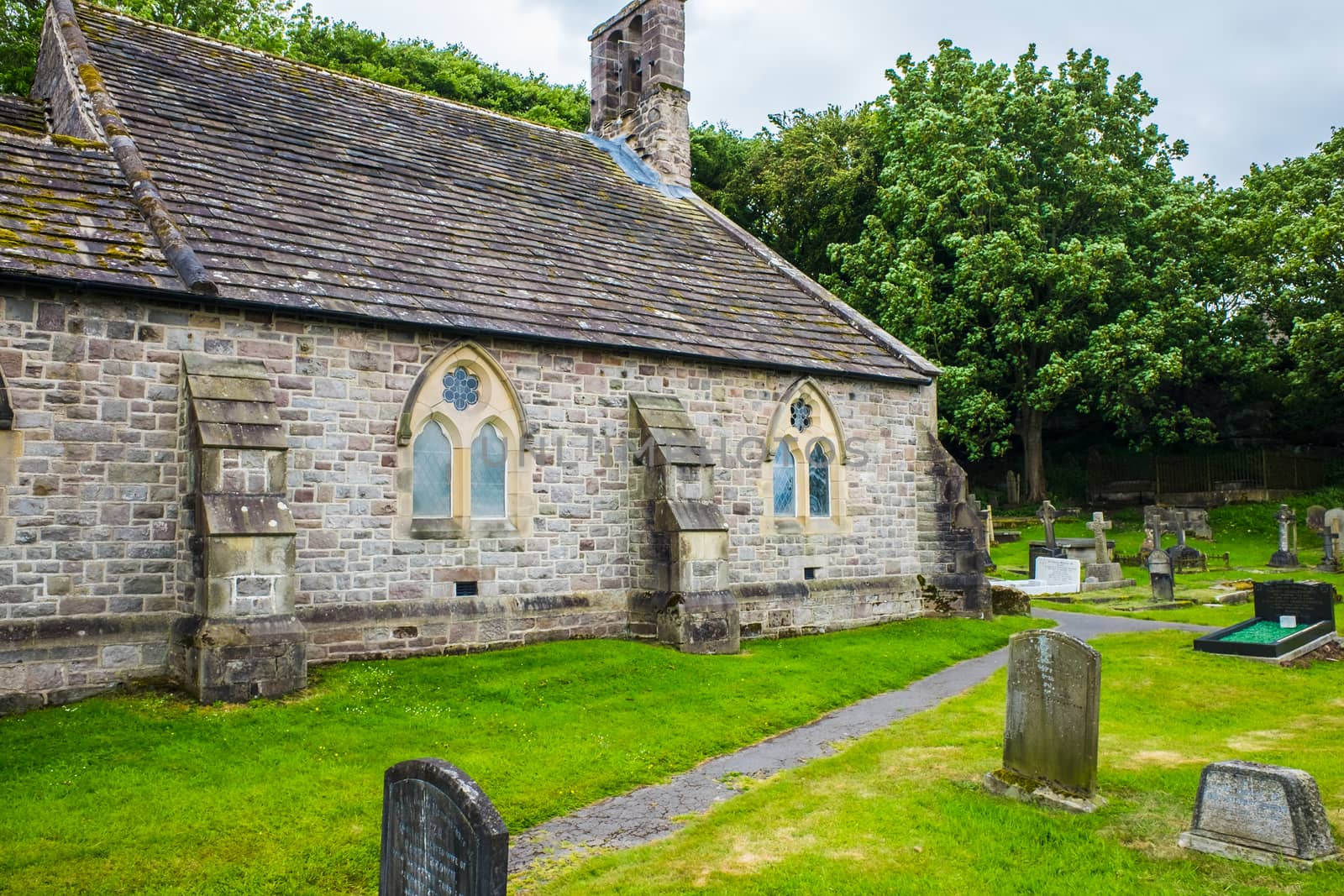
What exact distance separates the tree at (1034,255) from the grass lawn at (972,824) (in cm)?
2135

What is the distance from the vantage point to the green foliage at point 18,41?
22281 mm

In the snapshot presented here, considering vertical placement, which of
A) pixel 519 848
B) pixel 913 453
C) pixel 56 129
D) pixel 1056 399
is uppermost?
pixel 56 129

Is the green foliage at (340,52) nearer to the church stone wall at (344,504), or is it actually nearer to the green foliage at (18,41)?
the green foliage at (18,41)

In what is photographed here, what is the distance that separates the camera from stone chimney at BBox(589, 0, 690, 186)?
67.2ft

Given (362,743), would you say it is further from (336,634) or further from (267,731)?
(336,634)

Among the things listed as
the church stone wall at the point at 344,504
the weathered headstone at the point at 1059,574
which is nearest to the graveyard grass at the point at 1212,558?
the weathered headstone at the point at 1059,574

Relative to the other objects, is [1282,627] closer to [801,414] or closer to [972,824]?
[801,414]

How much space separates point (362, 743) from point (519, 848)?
251cm

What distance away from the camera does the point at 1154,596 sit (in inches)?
773

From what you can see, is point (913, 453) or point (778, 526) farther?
point (913, 453)

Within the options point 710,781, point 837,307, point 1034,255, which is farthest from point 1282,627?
point 1034,255

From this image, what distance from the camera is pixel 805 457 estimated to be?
16078mm

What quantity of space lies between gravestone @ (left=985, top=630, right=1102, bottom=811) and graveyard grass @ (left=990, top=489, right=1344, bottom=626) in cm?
1095

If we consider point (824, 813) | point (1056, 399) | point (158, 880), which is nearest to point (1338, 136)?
point (1056, 399)
